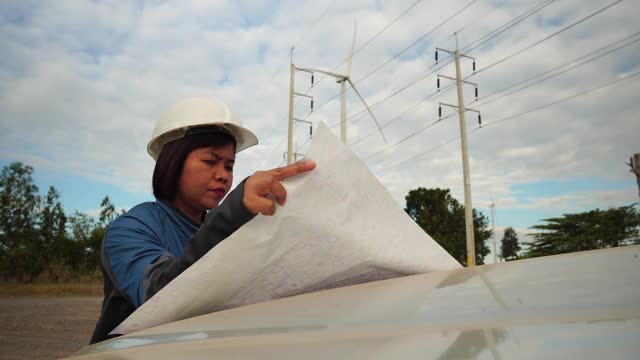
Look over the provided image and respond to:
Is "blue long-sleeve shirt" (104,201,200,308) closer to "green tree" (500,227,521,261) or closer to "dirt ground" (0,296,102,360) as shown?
"dirt ground" (0,296,102,360)

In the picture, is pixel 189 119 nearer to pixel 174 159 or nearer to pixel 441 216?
pixel 174 159

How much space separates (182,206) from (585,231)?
3256 centimetres

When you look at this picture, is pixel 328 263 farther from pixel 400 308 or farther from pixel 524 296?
pixel 524 296

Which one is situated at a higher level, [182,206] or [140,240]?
[182,206]

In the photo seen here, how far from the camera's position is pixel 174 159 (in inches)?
69.3

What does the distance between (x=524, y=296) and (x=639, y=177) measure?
11707 millimetres

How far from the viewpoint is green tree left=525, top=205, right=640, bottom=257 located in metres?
28.6

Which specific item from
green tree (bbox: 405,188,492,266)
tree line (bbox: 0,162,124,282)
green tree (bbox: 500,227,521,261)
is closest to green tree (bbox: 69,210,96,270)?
tree line (bbox: 0,162,124,282)

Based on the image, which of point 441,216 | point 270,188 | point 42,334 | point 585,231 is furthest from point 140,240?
point 441,216

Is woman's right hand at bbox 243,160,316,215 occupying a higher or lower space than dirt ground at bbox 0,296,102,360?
higher

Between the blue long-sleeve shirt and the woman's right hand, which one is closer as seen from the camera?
the woman's right hand

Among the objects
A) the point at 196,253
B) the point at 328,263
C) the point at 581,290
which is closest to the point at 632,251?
the point at 581,290

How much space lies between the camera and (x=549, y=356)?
0.41 metres

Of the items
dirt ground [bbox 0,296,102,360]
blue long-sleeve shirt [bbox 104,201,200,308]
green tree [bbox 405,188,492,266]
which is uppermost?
green tree [bbox 405,188,492,266]
